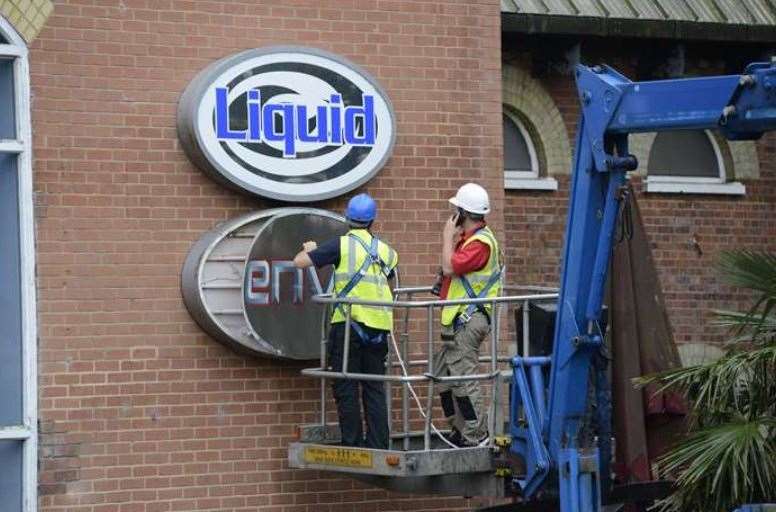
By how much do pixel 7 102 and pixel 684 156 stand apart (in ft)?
27.9

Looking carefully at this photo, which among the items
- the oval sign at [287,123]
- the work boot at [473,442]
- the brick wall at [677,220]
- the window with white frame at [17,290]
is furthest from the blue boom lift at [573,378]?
the brick wall at [677,220]

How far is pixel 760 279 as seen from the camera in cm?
1116

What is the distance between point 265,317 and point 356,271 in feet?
2.56

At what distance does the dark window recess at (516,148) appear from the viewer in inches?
675

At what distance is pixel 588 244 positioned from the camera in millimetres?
10758

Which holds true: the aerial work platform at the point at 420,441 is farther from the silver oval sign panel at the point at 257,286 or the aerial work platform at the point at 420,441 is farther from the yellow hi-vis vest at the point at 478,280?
the silver oval sign panel at the point at 257,286

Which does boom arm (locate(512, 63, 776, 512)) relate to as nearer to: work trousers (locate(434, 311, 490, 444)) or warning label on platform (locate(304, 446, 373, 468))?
work trousers (locate(434, 311, 490, 444))

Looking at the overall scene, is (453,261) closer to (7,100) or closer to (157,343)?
(157,343)

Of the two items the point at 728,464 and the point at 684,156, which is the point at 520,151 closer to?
the point at 684,156

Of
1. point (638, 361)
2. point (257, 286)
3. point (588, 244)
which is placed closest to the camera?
point (588, 244)

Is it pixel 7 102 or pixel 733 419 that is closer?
pixel 733 419

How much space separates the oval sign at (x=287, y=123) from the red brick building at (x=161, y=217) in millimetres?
228

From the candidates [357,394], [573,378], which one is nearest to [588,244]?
[573,378]

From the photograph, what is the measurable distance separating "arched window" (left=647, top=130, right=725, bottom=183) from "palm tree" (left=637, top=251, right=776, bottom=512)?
21.7 ft
